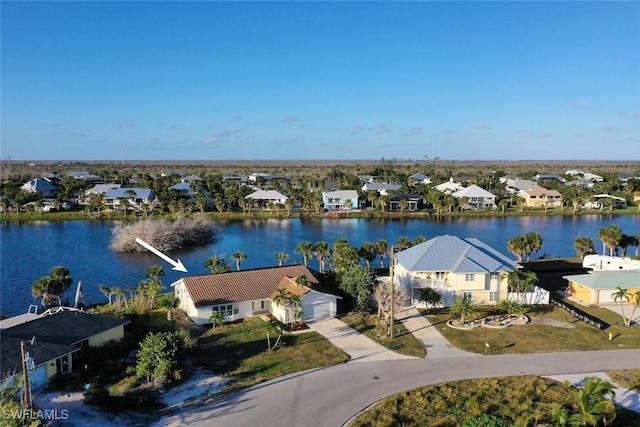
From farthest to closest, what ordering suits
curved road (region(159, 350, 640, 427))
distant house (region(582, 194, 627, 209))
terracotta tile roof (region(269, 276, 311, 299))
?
distant house (region(582, 194, 627, 209)), terracotta tile roof (region(269, 276, 311, 299)), curved road (region(159, 350, 640, 427))

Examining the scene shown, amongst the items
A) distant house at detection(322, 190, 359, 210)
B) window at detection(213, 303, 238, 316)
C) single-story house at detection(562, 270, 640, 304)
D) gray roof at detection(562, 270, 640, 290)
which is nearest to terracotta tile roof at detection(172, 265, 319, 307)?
window at detection(213, 303, 238, 316)

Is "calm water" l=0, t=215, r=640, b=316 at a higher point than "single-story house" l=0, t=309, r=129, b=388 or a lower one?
lower

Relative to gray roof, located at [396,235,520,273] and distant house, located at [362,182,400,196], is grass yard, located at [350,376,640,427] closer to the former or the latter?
gray roof, located at [396,235,520,273]

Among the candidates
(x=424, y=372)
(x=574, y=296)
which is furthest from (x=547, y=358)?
(x=574, y=296)

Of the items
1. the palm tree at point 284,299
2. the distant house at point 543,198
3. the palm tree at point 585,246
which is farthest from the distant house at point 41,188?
the distant house at point 543,198

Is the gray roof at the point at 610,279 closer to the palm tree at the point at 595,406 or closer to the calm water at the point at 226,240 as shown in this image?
the palm tree at the point at 595,406

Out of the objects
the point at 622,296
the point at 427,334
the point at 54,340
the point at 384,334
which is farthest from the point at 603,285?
the point at 54,340

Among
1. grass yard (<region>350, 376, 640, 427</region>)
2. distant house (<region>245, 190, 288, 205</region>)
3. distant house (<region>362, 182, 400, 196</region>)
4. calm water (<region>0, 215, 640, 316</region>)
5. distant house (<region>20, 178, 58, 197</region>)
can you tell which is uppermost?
distant house (<region>20, 178, 58, 197</region>)
